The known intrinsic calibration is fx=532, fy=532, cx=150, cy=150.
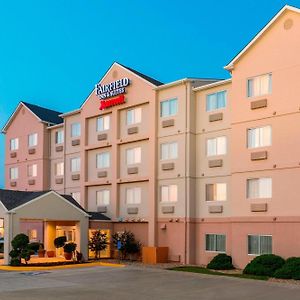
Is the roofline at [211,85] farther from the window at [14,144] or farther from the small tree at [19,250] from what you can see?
the window at [14,144]

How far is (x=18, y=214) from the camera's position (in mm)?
34844

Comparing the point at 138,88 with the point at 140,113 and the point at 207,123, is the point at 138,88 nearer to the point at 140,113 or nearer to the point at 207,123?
the point at 140,113

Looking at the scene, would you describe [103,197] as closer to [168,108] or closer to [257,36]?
[168,108]

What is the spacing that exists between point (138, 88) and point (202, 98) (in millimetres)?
5559

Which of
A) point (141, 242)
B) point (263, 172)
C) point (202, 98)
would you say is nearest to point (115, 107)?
point (202, 98)

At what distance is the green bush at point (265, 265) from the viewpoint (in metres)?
27.2

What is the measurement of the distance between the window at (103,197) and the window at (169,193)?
5.86 meters

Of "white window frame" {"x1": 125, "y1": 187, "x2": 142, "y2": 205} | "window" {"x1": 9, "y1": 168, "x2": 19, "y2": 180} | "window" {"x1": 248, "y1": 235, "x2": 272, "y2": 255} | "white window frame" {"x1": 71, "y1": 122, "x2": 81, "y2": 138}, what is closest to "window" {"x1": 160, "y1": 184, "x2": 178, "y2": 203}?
"white window frame" {"x1": 125, "y1": 187, "x2": 142, "y2": 205}

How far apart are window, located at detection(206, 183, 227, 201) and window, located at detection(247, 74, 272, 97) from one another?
6.17m

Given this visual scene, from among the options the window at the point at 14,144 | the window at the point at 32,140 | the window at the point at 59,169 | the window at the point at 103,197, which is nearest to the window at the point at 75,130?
the window at the point at 59,169

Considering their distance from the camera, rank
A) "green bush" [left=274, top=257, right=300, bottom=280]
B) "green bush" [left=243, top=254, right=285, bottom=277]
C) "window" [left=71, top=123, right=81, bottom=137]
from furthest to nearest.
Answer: "window" [left=71, top=123, right=81, bottom=137] < "green bush" [left=243, top=254, right=285, bottom=277] < "green bush" [left=274, top=257, right=300, bottom=280]

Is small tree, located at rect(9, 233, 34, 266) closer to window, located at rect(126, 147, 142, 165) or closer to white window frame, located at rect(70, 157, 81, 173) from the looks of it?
window, located at rect(126, 147, 142, 165)

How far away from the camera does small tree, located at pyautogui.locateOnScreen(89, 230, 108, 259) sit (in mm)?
37969

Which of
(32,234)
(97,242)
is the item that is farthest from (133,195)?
(32,234)
